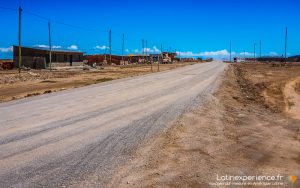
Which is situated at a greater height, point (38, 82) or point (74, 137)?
point (38, 82)

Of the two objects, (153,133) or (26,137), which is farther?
(153,133)

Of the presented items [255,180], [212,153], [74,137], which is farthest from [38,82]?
[255,180]

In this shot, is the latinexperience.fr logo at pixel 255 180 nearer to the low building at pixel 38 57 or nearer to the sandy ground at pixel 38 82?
the sandy ground at pixel 38 82

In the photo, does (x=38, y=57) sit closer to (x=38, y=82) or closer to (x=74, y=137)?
(x=38, y=82)

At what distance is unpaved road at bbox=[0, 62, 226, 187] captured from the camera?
19.2ft

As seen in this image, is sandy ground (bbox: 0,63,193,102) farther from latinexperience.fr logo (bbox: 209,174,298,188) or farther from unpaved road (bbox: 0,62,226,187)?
latinexperience.fr logo (bbox: 209,174,298,188)

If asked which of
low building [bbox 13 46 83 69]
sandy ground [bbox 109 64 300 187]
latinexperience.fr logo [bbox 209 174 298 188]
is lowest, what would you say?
latinexperience.fr logo [bbox 209 174 298 188]

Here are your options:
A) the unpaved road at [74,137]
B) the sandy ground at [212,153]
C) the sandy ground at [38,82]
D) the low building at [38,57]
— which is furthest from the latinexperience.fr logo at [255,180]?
the low building at [38,57]

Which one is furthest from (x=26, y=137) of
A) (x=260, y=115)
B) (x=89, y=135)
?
(x=260, y=115)

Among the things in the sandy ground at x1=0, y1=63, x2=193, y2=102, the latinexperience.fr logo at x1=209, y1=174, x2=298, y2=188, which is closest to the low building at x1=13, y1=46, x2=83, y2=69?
the sandy ground at x1=0, y1=63, x2=193, y2=102

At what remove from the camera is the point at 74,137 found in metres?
8.48

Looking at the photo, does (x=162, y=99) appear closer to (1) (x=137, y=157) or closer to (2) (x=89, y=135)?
(2) (x=89, y=135)

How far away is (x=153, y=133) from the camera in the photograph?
9070 millimetres

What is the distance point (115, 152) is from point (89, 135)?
1664 mm
